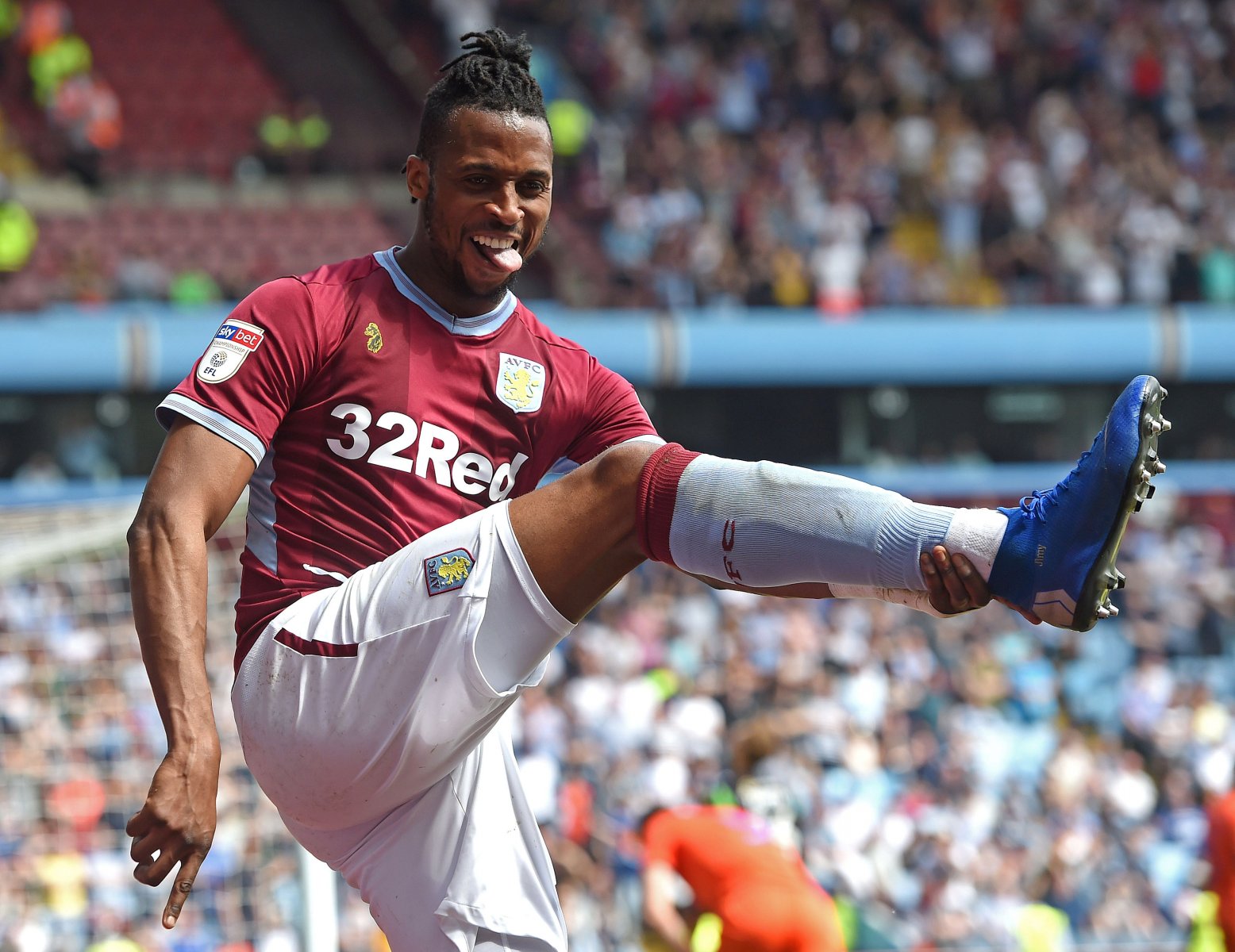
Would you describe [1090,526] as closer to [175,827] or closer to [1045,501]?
[1045,501]

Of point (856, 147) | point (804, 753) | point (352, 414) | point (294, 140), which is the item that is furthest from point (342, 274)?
point (856, 147)

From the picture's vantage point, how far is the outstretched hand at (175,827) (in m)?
2.46

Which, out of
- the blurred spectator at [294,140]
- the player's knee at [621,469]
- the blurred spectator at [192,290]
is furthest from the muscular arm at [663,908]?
the blurred spectator at [294,140]

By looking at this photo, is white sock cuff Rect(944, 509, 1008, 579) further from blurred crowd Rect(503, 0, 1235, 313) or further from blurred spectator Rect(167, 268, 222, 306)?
blurred crowd Rect(503, 0, 1235, 313)

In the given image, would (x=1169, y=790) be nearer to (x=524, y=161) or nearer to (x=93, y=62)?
(x=524, y=161)

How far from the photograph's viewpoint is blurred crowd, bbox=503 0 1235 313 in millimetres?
14758

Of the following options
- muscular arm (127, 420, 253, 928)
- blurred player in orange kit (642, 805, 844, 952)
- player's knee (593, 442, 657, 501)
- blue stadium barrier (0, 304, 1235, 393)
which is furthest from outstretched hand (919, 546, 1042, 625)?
blue stadium barrier (0, 304, 1235, 393)

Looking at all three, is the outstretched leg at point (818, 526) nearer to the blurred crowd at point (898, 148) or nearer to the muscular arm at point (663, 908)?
the muscular arm at point (663, 908)

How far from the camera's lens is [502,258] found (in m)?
3.08

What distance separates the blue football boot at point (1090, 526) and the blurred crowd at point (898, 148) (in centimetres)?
1196

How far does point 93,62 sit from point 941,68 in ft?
29.5

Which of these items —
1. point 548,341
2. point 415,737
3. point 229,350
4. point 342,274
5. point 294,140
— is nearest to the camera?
point 415,737

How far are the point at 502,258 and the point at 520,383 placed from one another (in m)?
A: 0.26

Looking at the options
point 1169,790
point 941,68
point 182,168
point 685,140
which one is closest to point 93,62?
point 182,168
